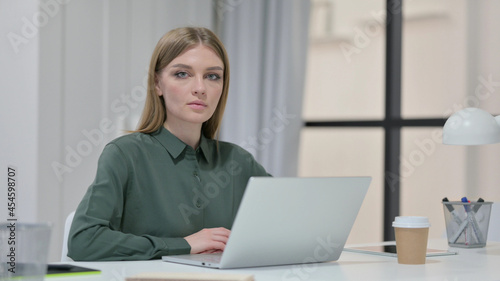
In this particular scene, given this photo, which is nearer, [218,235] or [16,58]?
[218,235]

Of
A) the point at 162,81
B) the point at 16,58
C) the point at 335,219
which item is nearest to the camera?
the point at 335,219

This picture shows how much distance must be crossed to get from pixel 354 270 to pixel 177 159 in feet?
2.36

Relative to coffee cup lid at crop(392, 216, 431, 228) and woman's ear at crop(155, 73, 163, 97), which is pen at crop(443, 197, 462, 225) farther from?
woman's ear at crop(155, 73, 163, 97)

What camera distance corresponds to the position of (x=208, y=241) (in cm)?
162

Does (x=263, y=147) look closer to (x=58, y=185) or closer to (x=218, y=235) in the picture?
(x=58, y=185)

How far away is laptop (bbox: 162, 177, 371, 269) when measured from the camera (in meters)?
1.26

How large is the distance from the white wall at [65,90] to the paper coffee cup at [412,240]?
1.96m

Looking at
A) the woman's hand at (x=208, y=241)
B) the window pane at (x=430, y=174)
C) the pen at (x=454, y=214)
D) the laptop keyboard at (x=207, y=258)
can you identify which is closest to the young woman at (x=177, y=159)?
the woman's hand at (x=208, y=241)

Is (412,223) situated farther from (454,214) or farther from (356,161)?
(356,161)

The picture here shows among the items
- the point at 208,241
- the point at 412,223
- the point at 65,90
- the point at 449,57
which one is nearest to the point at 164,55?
the point at 208,241

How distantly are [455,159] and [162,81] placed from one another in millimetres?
1805

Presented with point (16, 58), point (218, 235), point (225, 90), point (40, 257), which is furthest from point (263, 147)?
point (40, 257)

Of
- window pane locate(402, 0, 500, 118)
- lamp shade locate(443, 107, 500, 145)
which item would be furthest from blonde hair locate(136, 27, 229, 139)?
window pane locate(402, 0, 500, 118)

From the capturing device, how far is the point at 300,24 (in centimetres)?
367
